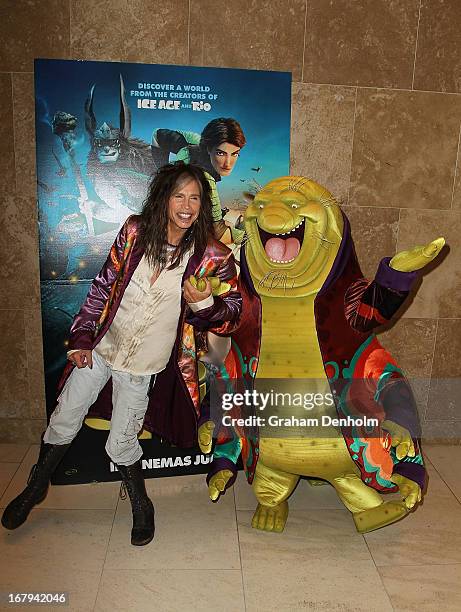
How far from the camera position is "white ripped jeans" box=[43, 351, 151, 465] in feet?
6.82

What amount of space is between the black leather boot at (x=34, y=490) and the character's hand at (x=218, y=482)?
1.76 feet

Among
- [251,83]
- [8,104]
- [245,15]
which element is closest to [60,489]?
[8,104]

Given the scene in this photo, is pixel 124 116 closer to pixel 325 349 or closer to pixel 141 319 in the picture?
pixel 141 319

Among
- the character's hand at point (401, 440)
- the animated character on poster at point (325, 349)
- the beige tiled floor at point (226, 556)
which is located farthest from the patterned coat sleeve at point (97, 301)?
the character's hand at point (401, 440)

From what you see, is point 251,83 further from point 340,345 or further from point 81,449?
point 81,449

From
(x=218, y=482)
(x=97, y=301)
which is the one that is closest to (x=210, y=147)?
(x=97, y=301)

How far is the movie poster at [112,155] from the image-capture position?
238 cm

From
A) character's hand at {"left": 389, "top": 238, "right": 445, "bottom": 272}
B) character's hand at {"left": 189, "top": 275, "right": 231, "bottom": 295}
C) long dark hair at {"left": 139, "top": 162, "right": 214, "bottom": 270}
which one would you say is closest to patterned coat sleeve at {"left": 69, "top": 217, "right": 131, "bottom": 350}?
long dark hair at {"left": 139, "top": 162, "right": 214, "bottom": 270}

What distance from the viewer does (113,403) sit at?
2127 mm

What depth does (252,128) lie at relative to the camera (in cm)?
247

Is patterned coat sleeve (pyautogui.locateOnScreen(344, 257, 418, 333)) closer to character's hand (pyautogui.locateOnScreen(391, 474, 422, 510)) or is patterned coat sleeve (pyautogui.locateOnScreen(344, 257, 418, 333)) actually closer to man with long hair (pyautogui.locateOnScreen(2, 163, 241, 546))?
man with long hair (pyautogui.locateOnScreen(2, 163, 241, 546))

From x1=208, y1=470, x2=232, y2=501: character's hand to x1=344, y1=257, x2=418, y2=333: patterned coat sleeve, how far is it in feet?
2.31

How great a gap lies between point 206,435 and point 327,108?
1.43m

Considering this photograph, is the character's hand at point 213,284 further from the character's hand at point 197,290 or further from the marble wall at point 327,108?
the marble wall at point 327,108
